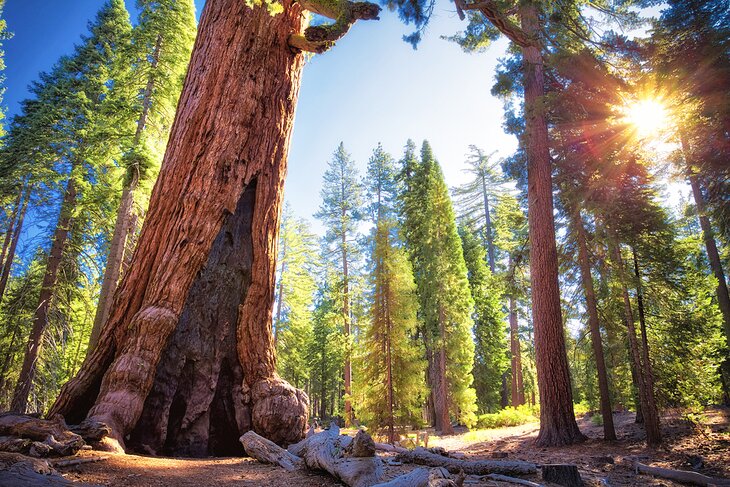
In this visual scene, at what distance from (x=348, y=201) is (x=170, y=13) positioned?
15.1m

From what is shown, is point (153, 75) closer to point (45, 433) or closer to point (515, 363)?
point (45, 433)

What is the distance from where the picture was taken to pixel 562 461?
6.05 meters

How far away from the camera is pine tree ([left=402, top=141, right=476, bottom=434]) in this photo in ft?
58.5

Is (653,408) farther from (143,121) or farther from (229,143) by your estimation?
(143,121)

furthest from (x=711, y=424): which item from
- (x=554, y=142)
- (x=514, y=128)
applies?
(x=514, y=128)

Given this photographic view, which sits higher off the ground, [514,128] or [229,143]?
[514,128]

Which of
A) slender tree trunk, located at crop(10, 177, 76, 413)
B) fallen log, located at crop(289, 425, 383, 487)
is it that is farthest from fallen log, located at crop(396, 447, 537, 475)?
slender tree trunk, located at crop(10, 177, 76, 413)

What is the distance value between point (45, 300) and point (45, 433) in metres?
12.0

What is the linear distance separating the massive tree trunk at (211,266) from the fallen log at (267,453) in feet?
1.90

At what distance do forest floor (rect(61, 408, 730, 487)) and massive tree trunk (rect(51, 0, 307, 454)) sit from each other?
0.81m

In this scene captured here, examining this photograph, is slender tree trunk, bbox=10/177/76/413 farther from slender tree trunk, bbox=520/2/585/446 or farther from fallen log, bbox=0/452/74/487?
slender tree trunk, bbox=520/2/585/446

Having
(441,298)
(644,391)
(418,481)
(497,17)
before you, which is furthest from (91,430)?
(441,298)

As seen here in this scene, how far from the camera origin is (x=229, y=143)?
559 cm

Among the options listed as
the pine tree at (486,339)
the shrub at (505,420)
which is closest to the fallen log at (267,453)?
the shrub at (505,420)
